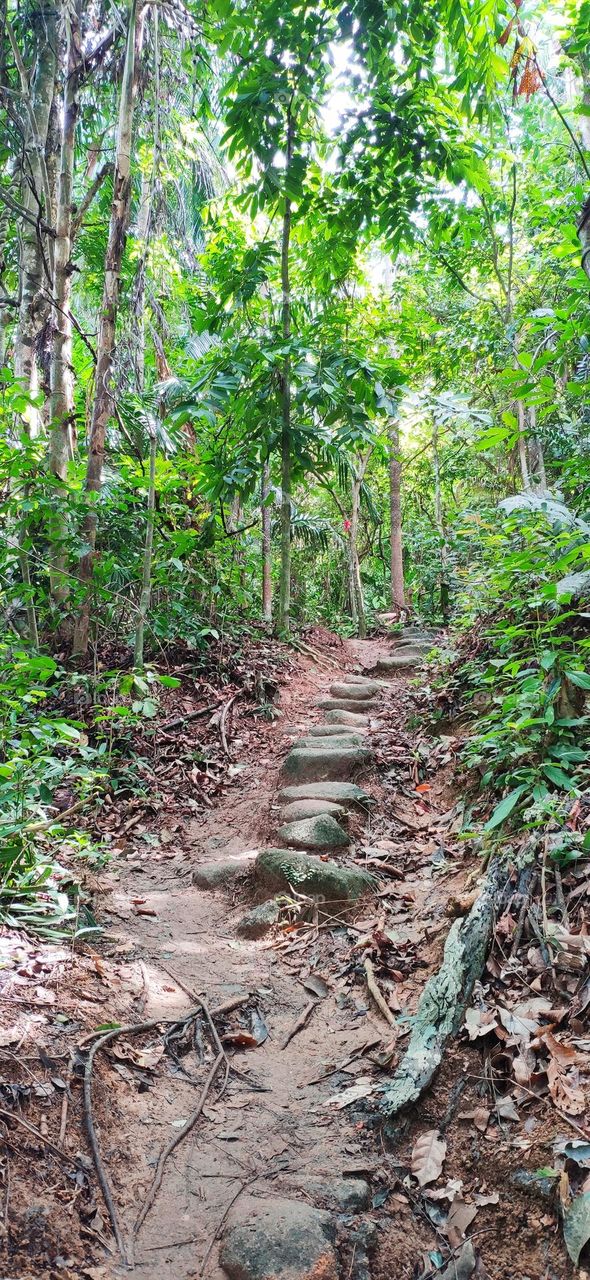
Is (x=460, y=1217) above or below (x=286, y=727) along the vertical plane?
below

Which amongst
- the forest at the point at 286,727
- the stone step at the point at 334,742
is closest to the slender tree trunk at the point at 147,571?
the forest at the point at 286,727

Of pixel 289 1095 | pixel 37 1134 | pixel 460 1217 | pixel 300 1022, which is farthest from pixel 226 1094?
pixel 460 1217

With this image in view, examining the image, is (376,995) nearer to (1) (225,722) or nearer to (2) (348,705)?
(1) (225,722)

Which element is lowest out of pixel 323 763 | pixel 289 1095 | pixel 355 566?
pixel 289 1095

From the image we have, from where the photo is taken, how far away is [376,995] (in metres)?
2.74

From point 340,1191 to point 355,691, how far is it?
482cm

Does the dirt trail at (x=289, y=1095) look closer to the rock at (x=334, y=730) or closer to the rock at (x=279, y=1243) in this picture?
the rock at (x=279, y=1243)

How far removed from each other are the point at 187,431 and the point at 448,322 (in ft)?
13.4

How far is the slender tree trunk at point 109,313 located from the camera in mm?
5613

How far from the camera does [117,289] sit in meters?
5.78

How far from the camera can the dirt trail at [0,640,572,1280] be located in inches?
67.1

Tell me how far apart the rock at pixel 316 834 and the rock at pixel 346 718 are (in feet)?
5.79

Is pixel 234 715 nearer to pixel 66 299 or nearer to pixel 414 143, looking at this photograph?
pixel 66 299

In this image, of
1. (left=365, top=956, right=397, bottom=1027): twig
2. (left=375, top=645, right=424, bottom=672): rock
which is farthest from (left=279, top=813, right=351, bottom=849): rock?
(left=375, top=645, right=424, bottom=672): rock
